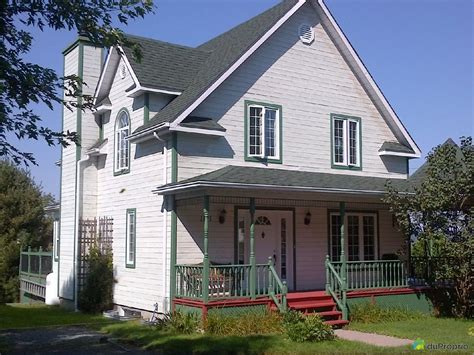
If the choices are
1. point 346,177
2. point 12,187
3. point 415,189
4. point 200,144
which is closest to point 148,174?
point 200,144

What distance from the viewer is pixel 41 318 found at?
740 inches

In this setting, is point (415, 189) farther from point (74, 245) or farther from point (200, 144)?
point (74, 245)

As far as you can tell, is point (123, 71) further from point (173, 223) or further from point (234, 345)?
point (234, 345)

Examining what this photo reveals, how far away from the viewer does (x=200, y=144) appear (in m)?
17.0

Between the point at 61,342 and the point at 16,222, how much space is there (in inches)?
816

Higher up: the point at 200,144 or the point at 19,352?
the point at 200,144

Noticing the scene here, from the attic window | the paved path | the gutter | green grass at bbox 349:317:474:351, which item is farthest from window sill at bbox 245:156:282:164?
the paved path

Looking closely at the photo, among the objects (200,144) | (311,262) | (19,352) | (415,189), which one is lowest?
(19,352)

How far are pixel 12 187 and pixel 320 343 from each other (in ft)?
84.7

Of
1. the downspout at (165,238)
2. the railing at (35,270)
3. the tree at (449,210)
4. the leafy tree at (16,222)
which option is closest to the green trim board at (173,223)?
the downspout at (165,238)

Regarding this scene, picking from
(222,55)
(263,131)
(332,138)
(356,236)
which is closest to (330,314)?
(356,236)

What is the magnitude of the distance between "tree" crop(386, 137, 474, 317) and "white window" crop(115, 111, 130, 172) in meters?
8.22

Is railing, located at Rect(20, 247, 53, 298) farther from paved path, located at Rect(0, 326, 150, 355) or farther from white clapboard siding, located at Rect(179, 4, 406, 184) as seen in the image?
white clapboard siding, located at Rect(179, 4, 406, 184)

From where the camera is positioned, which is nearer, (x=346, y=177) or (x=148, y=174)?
(x=148, y=174)
